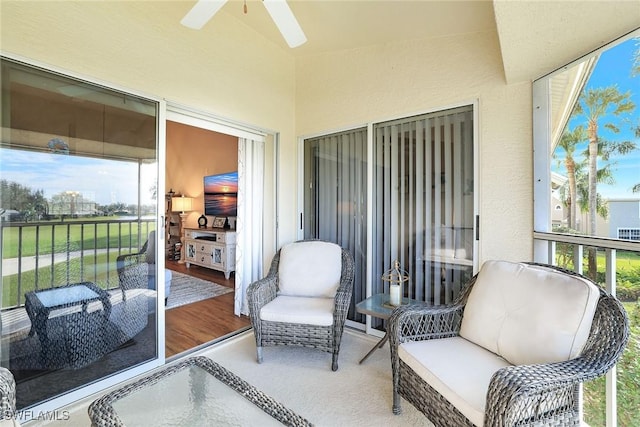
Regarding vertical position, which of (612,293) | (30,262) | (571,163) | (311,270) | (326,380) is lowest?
(326,380)

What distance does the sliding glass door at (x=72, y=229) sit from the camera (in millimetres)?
1599

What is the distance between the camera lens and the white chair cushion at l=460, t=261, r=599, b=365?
128 centimetres

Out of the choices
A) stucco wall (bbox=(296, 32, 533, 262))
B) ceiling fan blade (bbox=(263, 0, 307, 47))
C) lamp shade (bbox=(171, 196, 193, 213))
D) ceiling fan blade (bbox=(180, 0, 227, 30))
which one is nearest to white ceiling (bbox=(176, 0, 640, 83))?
stucco wall (bbox=(296, 32, 533, 262))

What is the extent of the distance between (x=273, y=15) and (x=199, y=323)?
286 centimetres

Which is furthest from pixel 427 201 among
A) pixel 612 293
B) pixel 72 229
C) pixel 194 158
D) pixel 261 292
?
pixel 194 158

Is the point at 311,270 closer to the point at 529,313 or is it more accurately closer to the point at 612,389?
the point at 529,313

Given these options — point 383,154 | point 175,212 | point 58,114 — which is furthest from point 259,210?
→ point 175,212

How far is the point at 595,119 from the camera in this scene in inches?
66.9

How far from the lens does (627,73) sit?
5.07 ft

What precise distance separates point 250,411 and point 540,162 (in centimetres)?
226

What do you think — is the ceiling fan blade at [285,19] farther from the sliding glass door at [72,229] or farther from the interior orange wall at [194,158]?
the interior orange wall at [194,158]

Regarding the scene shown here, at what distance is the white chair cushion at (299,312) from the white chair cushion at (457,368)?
2.37 feet

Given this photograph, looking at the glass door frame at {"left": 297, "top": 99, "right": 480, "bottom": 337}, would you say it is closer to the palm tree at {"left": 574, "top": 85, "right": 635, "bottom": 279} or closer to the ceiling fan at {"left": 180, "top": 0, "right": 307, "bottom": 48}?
the palm tree at {"left": 574, "top": 85, "right": 635, "bottom": 279}

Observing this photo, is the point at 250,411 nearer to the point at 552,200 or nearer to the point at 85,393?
the point at 85,393
